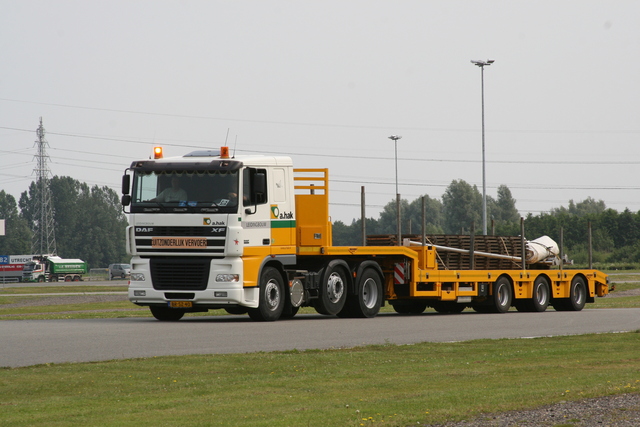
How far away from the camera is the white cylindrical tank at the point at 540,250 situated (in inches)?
1077

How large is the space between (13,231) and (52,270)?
2147 inches

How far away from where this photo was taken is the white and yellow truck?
19.1 metres

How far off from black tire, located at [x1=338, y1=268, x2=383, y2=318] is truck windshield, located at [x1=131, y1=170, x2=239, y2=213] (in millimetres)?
4341

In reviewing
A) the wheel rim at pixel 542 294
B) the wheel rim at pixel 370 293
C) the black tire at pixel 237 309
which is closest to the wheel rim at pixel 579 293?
the wheel rim at pixel 542 294

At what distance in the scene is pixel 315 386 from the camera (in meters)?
10.1

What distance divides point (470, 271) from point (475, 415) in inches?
649

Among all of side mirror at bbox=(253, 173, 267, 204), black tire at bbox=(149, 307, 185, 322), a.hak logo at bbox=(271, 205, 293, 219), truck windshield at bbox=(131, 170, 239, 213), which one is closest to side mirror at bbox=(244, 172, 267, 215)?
side mirror at bbox=(253, 173, 267, 204)

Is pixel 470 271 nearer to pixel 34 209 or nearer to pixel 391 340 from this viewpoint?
pixel 391 340

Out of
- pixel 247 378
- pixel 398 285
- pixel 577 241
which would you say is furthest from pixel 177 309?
pixel 577 241

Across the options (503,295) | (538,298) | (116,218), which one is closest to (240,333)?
(503,295)

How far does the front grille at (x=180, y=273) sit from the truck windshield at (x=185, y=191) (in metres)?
1.08

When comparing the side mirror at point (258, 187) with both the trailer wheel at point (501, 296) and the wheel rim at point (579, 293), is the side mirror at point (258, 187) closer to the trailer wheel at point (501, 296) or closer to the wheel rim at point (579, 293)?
the trailer wheel at point (501, 296)

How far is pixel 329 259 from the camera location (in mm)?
21625

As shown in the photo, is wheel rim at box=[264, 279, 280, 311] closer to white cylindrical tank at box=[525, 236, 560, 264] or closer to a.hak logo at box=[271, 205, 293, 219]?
a.hak logo at box=[271, 205, 293, 219]
